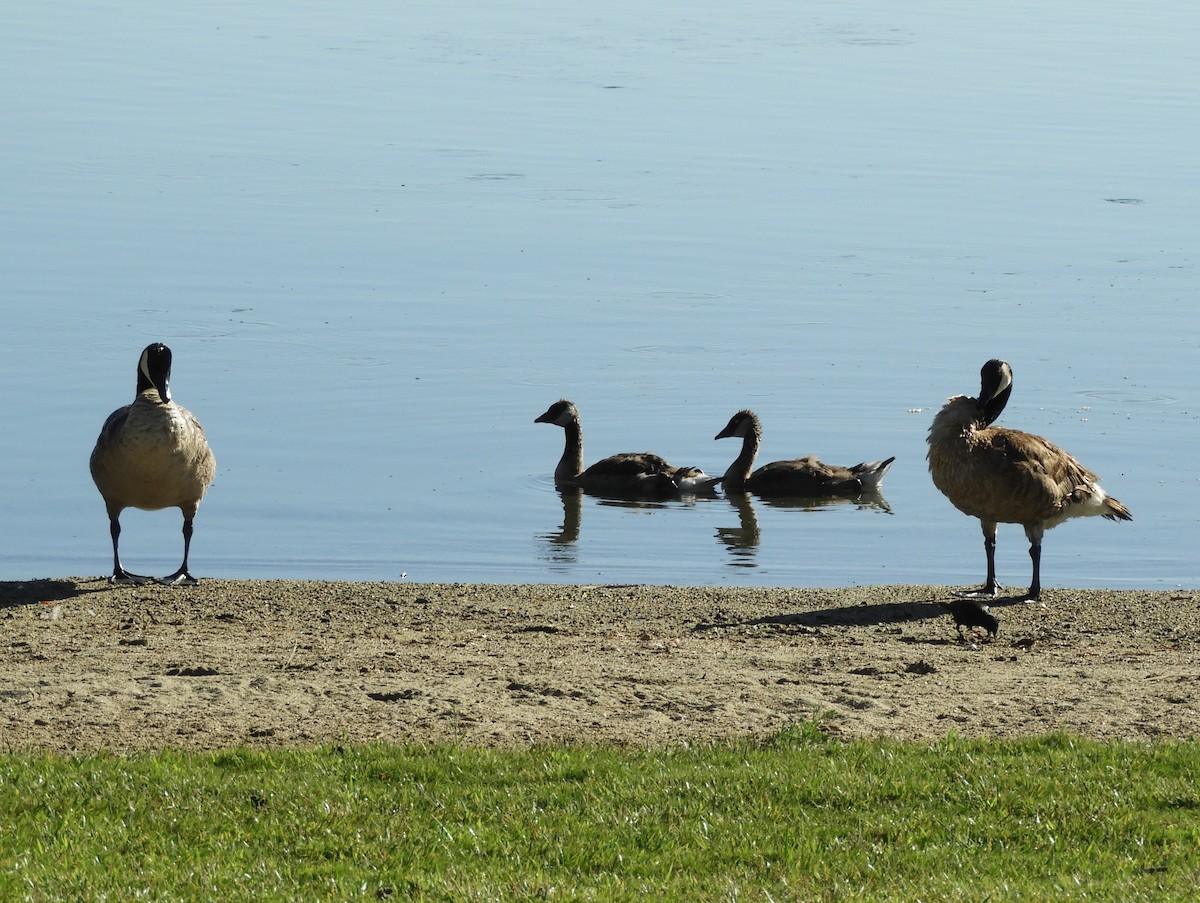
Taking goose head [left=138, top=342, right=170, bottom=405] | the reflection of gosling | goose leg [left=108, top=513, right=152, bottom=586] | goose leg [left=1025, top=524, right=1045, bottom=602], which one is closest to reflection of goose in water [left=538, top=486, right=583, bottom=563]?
goose leg [left=108, top=513, right=152, bottom=586]

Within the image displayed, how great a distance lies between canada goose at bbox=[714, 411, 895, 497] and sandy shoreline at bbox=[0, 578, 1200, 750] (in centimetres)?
509

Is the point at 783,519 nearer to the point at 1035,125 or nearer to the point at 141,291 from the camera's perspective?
the point at 141,291

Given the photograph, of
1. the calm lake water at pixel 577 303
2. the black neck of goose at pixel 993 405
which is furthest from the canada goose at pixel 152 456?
the black neck of goose at pixel 993 405

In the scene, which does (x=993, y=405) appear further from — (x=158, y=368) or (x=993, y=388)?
(x=158, y=368)

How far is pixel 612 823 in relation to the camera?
7.30 meters

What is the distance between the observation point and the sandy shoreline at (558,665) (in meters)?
8.99

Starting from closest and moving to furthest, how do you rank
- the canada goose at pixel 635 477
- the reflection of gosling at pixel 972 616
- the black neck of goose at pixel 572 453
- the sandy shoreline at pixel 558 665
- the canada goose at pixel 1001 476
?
the sandy shoreline at pixel 558 665
the reflection of gosling at pixel 972 616
the canada goose at pixel 1001 476
the canada goose at pixel 635 477
the black neck of goose at pixel 572 453

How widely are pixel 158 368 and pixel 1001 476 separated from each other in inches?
256

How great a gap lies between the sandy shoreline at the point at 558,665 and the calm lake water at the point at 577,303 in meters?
2.72

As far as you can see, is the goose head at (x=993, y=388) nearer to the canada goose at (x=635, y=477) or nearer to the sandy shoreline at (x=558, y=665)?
the sandy shoreline at (x=558, y=665)

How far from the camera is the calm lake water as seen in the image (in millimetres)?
17469

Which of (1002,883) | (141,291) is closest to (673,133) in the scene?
(141,291)

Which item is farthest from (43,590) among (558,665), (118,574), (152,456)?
(558,665)

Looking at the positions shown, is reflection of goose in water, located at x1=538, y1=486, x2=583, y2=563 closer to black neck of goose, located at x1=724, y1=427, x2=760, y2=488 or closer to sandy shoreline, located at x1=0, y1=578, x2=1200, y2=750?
black neck of goose, located at x1=724, y1=427, x2=760, y2=488
